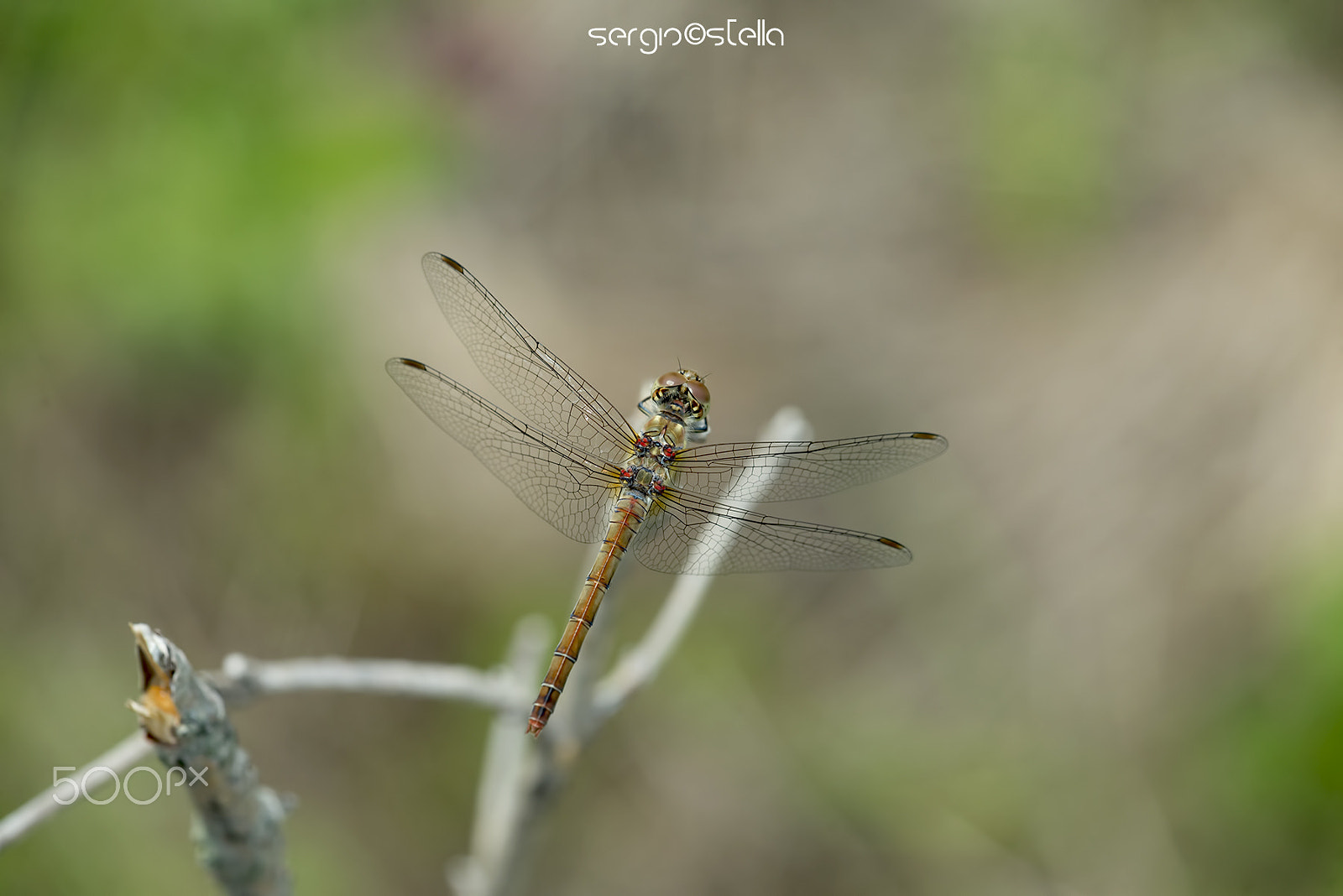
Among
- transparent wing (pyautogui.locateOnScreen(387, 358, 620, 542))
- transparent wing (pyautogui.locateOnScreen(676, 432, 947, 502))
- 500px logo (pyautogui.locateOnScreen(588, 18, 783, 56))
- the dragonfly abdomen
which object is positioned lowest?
the dragonfly abdomen

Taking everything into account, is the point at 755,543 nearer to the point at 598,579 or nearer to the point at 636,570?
the point at 598,579

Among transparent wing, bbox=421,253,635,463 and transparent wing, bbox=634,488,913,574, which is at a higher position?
transparent wing, bbox=421,253,635,463

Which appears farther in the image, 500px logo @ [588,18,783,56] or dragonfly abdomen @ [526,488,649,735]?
500px logo @ [588,18,783,56]

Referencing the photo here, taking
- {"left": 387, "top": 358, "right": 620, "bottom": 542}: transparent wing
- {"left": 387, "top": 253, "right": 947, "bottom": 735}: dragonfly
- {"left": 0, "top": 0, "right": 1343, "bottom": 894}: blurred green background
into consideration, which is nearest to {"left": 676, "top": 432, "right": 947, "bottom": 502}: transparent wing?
{"left": 387, "top": 253, "right": 947, "bottom": 735}: dragonfly

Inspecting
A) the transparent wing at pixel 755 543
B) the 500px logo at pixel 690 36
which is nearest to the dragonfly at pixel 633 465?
the transparent wing at pixel 755 543

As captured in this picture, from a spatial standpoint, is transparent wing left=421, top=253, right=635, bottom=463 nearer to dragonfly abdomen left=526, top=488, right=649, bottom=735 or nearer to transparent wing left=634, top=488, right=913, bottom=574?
dragonfly abdomen left=526, top=488, right=649, bottom=735

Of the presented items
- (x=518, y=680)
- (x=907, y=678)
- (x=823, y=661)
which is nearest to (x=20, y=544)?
(x=518, y=680)

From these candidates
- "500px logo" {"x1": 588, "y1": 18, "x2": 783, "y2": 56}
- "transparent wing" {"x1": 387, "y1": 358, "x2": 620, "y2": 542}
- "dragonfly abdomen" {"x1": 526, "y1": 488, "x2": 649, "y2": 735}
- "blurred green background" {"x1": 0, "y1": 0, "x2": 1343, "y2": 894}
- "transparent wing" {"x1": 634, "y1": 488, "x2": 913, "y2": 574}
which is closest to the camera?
"dragonfly abdomen" {"x1": 526, "y1": 488, "x2": 649, "y2": 735}
